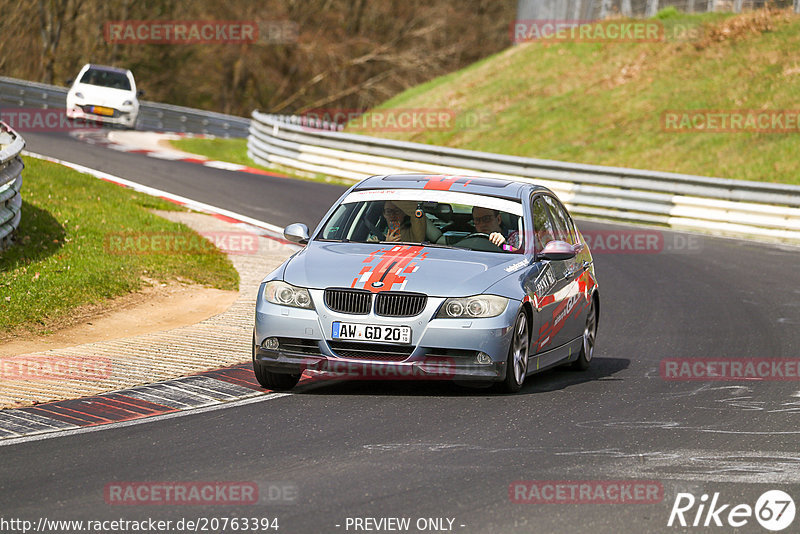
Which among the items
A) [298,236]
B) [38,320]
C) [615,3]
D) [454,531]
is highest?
[615,3]

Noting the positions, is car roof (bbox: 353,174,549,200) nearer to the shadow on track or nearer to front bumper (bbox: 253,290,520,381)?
the shadow on track

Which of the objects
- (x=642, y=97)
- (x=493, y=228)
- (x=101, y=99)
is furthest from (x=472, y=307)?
(x=101, y=99)

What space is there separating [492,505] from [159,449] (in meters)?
2.11

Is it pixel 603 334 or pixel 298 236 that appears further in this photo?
pixel 603 334

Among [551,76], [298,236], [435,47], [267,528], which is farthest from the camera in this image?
[435,47]

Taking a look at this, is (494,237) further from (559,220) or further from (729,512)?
(729,512)

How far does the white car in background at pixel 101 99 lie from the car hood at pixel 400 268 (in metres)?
26.0

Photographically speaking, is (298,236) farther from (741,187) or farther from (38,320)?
(741,187)

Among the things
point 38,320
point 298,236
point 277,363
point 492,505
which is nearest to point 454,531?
point 492,505

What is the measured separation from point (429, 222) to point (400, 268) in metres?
1.13

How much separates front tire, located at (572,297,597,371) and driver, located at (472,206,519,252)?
4.68ft

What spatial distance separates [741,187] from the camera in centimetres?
2308

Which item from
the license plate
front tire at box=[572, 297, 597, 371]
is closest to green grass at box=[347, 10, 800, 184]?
the license plate

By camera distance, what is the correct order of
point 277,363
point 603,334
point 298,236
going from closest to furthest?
1. point 277,363
2. point 298,236
3. point 603,334
